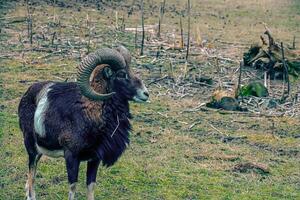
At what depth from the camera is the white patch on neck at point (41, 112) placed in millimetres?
9047

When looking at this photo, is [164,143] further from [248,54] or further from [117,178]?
[248,54]

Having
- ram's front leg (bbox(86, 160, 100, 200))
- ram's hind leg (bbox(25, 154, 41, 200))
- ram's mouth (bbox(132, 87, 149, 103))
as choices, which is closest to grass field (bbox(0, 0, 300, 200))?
ram's hind leg (bbox(25, 154, 41, 200))

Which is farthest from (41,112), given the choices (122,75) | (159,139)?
(159,139)

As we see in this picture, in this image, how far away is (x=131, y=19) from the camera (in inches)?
945

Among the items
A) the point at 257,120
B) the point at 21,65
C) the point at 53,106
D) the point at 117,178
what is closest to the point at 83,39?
the point at 21,65

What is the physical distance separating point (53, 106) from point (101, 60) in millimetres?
869

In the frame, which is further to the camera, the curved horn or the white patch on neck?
the white patch on neck

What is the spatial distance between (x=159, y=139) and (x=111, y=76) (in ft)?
12.8

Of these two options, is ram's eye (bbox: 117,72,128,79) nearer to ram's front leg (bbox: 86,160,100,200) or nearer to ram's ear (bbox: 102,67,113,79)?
ram's ear (bbox: 102,67,113,79)

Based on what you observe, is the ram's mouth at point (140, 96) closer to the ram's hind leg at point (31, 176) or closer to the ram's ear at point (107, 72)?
the ram's ear at point (107, 72)

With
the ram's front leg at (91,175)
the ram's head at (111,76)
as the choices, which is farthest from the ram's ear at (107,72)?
the ram's front leg at (91,175)

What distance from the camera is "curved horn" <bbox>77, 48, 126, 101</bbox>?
8781 mm

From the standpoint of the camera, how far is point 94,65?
29.4 feet

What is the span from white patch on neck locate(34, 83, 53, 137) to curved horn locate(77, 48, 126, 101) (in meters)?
0.61
